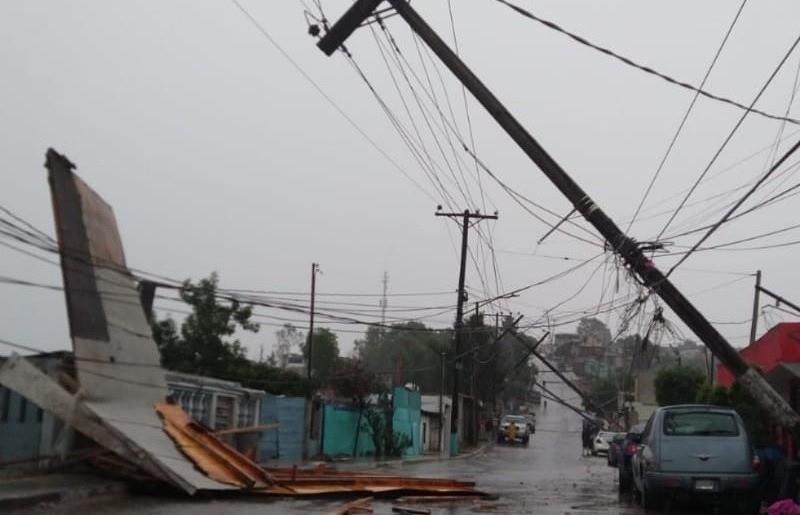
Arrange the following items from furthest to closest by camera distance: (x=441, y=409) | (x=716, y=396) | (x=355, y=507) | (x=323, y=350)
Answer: (x=323, y=350), (x=441, y=409), (x=716, y=396), (x=355, y=507)

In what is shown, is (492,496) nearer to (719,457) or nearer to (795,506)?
(719,457)

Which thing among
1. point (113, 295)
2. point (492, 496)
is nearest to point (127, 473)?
point (113, 295)

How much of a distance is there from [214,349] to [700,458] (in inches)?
1343

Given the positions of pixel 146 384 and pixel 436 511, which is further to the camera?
pixel 146 384

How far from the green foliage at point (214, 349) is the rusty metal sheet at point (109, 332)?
2510cm

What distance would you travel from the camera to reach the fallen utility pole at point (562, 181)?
16281 mm

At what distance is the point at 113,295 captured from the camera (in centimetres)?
1802

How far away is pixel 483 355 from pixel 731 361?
54.6 meters

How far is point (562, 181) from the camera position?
17016 millimetres

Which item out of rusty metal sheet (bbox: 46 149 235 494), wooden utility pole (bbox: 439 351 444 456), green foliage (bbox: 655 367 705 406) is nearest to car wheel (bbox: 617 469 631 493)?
rusty metal sheet (bbox: 46 149 235 494)

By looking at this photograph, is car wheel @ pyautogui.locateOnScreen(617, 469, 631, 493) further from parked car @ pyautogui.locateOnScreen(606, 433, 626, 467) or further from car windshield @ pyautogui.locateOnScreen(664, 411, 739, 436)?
car windshield @ pyautogui.locateOnScreen(664, 411, 739, 436)

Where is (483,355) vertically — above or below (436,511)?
above

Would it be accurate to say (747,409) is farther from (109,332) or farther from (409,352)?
(409,352)

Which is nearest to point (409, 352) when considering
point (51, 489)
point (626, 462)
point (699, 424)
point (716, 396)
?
point (716, 396)
